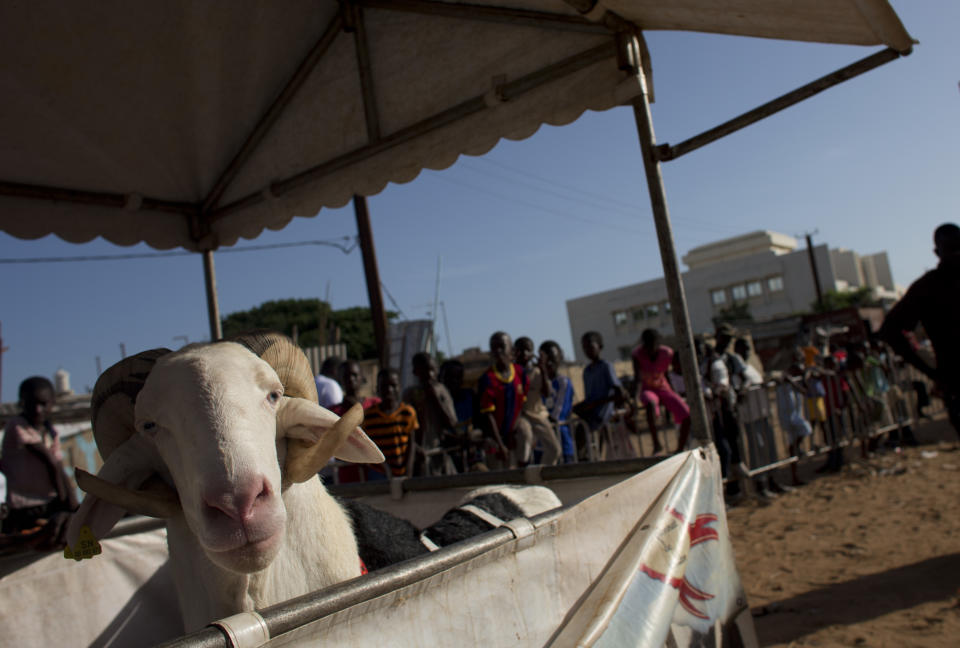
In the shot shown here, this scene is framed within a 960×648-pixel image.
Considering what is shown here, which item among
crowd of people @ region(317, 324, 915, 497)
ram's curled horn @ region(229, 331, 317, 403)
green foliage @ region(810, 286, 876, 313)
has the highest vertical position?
green foliage @ region(810, 286, 876, 313)

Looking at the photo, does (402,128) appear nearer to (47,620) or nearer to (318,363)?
(47,620)

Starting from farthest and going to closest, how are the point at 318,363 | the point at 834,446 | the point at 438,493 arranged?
the point at 318,363, the point at 834,446, the point at 438,493

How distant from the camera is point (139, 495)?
1653mm

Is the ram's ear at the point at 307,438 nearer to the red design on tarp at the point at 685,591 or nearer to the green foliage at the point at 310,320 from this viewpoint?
the red design on tarp at the point at 685,591

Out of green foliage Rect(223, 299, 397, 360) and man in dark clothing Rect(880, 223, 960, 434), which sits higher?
green foliage Rect(223, 299, 397, 360)

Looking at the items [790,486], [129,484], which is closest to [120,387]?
[129,484]

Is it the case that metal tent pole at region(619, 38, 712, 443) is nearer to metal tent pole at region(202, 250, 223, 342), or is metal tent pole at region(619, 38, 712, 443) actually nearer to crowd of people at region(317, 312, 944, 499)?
crowd of people at region(317, 312, 944, 499)

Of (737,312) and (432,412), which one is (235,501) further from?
(737,312)

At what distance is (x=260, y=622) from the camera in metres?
1.03

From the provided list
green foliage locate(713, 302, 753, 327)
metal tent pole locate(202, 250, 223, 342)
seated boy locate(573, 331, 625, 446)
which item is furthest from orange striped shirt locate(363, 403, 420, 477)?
green foliage locate(713, 302, 753, 327)

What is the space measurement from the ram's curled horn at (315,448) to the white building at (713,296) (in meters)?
46.7

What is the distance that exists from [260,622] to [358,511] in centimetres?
140

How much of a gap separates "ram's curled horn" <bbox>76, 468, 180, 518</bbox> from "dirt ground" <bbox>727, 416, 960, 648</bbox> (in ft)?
11.0

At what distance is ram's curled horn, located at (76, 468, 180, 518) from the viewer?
157 centimetres
